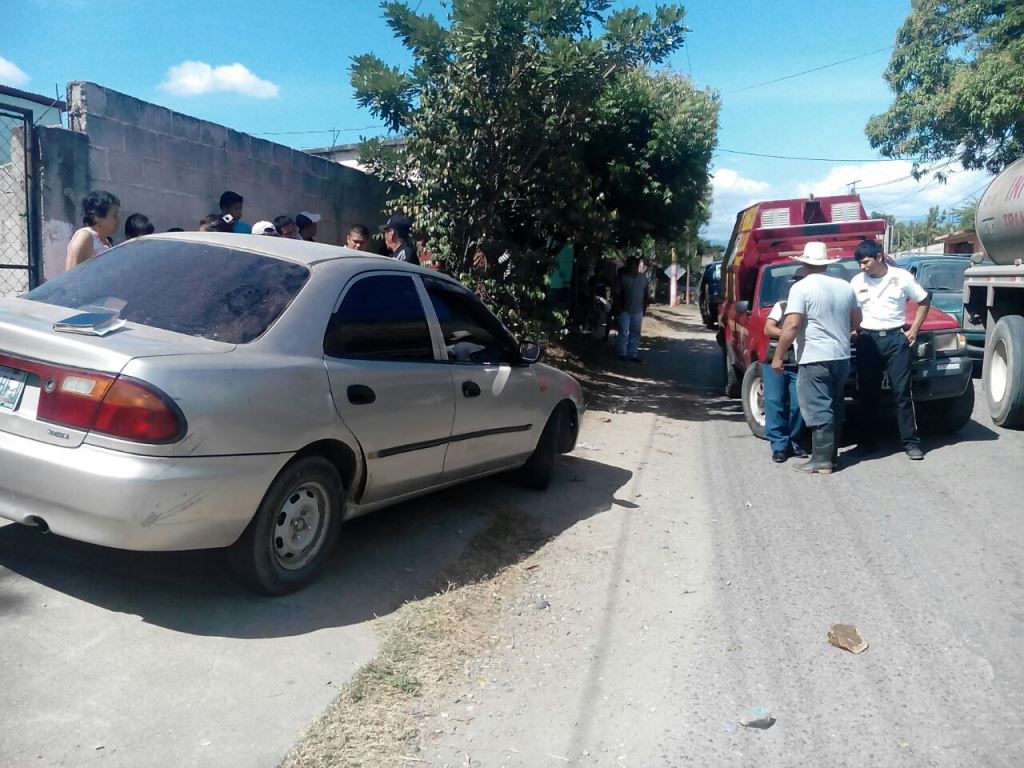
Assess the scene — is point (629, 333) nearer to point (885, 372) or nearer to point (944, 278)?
point (944, 278)

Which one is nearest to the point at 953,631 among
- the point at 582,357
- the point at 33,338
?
the point at 33,338

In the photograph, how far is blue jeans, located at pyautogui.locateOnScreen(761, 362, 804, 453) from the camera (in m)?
7.88

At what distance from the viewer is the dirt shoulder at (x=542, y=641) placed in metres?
3.32

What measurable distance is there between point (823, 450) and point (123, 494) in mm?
5610

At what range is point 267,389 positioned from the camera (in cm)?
398

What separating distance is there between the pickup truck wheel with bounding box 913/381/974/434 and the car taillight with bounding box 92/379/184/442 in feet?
23.7

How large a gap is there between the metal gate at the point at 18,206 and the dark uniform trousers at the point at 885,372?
22.1 feet

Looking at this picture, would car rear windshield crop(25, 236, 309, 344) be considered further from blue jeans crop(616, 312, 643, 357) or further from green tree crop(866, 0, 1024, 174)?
green tree crop(866, 0, 1024, 174)

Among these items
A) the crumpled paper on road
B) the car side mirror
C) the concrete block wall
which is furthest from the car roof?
the crumpled paper on road

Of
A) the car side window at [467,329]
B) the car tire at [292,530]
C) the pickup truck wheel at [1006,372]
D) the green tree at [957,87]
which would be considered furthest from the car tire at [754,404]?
the green tree at [957,87]

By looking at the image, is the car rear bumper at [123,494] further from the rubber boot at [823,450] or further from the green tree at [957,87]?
the green tree at [957,87]

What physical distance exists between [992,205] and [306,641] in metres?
8.85

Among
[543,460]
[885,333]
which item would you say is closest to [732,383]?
[885,333]

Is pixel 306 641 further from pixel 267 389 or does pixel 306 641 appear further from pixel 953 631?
pixel 953 631
